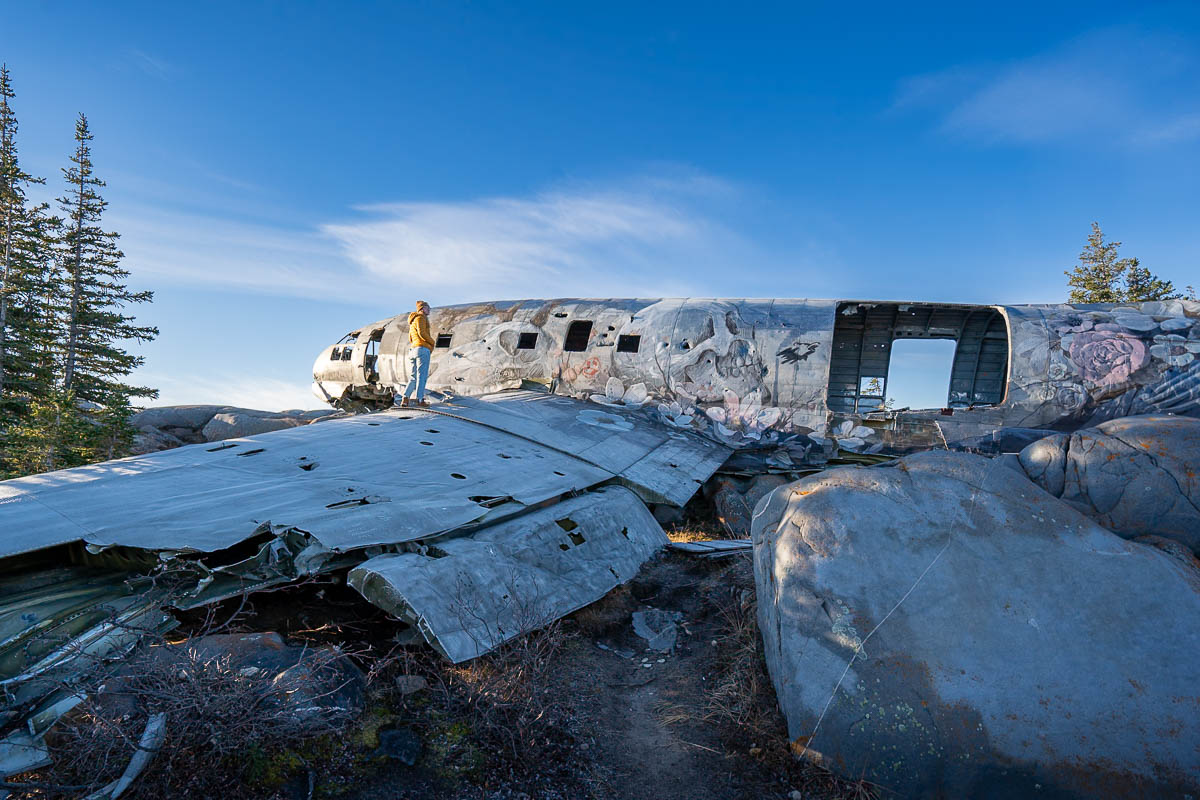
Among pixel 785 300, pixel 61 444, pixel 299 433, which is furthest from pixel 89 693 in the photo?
pixel 61 444

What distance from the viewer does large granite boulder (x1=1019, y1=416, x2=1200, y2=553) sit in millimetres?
5223

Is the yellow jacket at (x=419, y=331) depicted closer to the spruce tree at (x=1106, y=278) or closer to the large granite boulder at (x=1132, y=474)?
the large granite boulder at (x=1132, y=474)

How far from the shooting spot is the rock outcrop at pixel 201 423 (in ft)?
73.8

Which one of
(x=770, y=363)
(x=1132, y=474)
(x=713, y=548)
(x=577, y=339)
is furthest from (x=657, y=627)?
(x=577, y=339)

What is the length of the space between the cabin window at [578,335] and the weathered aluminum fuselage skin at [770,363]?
120 millimetres

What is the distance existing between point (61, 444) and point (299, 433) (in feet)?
43.3

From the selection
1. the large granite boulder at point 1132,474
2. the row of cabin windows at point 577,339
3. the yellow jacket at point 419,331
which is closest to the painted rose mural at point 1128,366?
the large granite boulder at point 1132,474

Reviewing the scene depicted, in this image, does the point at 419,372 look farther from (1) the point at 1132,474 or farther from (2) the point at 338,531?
(1) the point at 1132,474

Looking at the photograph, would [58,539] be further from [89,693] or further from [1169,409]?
[1169,409]

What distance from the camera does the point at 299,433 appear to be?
29.0 ft

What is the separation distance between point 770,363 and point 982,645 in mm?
8675

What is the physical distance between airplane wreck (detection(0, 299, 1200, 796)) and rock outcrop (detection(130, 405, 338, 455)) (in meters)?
8.08

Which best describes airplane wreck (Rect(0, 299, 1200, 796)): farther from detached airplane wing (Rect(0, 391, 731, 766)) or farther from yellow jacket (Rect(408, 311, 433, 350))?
yellow jacket (Rect(408, 311, 433, 350))

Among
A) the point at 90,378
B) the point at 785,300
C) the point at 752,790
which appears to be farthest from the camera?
the point at 90,378
